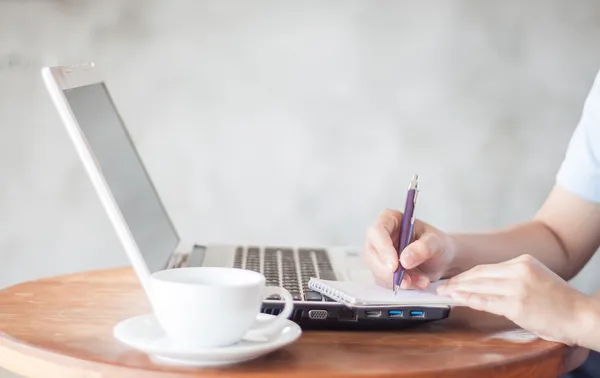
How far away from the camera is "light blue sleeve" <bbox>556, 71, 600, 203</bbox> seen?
135 cm

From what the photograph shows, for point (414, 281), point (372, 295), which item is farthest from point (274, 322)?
point (414, 281)

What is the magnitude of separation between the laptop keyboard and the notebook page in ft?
0.10

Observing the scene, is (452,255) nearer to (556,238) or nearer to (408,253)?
(408,253)

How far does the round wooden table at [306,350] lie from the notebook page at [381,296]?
40mm

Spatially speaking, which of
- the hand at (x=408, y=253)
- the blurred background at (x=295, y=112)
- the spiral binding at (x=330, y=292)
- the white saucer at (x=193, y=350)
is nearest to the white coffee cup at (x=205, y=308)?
the white saucer at (x=193, y=350)

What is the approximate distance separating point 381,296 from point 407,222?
103mm

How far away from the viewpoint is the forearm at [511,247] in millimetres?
1188

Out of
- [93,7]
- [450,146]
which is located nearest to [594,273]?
[450,146]

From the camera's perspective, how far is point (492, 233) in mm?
1286

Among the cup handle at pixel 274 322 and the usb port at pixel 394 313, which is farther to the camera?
the usb port at pixel 394 313

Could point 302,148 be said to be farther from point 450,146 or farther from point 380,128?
point 450,146

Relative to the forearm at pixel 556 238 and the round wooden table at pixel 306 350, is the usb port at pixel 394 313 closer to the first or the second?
the round wooden table at pixel 306 350

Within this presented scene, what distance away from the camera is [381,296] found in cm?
96

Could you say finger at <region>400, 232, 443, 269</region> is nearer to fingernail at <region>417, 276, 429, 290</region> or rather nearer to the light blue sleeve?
fingernail at <region>417, 276, 429, 290</region>
